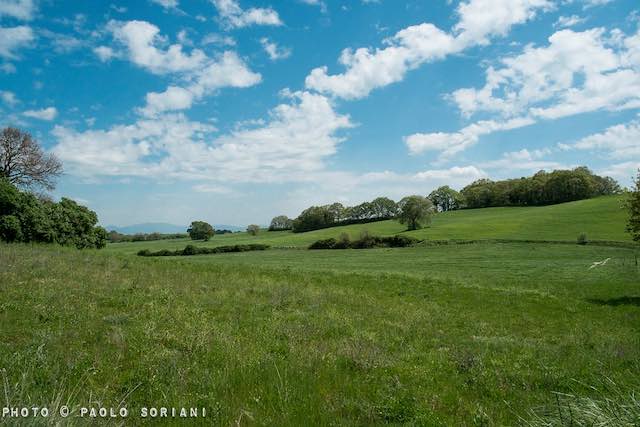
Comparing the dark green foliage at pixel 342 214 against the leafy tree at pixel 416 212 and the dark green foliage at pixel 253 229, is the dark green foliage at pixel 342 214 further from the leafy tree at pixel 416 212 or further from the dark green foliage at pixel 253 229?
the leafy tree at pixel 416 212

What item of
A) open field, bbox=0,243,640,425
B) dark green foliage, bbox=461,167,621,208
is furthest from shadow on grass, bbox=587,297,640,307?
dark green foliage, bbox=461,167,621,208

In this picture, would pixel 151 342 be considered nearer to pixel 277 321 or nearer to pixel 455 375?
pixel 277 321

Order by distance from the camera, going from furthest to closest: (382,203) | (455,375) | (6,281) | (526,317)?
1. (382,203)
2. (526,317)
3. (6,281)
4. (455,375)

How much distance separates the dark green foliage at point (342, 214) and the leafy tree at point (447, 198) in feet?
76.3

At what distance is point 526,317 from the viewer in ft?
58.9

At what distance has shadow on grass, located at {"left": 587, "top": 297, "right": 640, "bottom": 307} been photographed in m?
22.3

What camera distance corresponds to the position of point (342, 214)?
138m

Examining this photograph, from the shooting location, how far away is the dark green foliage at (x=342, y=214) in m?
134

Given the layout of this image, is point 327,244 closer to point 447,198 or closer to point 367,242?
point 367,242

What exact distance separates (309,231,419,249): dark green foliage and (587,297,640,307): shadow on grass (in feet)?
168

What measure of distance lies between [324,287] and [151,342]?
1335cm

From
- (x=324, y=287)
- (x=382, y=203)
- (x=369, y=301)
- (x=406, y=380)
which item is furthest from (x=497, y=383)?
(x=382, y=203)

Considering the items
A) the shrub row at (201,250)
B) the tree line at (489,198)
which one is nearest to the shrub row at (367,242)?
the shrub row at (201,250)

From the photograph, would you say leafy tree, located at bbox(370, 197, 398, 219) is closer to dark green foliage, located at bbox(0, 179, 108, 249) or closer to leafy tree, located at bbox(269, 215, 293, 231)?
leafy tree, located at bbox(269, 215, 293, 231)
